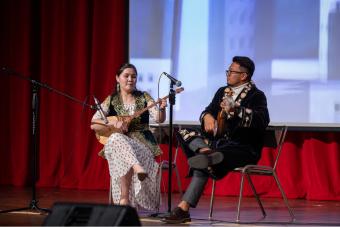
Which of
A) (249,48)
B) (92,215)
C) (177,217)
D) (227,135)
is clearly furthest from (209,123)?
(92,215)

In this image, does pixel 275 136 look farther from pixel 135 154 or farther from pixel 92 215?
pixel 92 215

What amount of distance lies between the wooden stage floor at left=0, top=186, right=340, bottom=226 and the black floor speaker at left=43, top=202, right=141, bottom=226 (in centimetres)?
150

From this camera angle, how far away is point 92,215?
8.57 ft

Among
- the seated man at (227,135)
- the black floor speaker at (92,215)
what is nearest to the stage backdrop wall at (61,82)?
the seated man at (227,135)

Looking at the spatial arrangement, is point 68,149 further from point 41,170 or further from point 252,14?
point 252,14

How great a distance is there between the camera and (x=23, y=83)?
269 inches

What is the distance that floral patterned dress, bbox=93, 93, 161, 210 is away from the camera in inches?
180

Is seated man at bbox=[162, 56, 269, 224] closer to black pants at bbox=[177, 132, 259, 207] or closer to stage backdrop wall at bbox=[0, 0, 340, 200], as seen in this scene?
black pants at bbox=[177, 132, 259, 207]

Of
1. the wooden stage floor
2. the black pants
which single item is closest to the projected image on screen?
the wooden stage floor

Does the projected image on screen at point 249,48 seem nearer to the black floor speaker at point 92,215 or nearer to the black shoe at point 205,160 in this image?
the black shoe at point 205,160

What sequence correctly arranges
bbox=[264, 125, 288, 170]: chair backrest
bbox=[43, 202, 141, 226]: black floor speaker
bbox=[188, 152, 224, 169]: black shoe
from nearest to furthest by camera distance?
bbox=[43, 202, 141, 226]: black floor speaker → bbox=[188, 152, 224, 169]: black shoe → bbox=[264, 125, 288, 170]: chair backrest

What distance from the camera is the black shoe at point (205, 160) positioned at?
4121mm

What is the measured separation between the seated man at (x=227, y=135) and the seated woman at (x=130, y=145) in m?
0.36

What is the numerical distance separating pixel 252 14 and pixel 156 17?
2.98 ft
